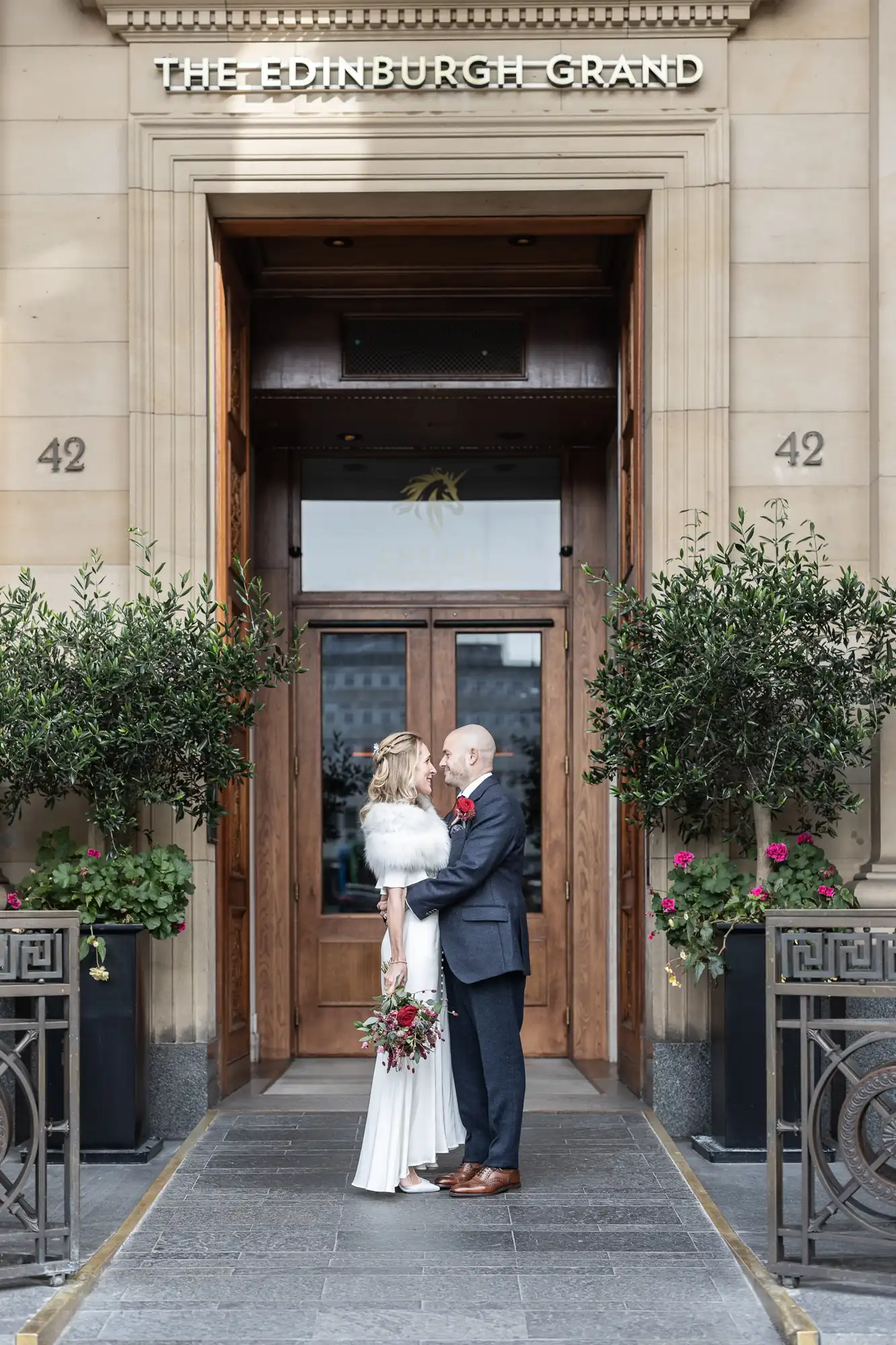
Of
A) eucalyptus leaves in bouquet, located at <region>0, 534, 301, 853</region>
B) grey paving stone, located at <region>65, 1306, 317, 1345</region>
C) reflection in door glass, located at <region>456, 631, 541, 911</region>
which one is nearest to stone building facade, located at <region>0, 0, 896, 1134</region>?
eucalyptus leaves in bouquet, located at <region>0, 534, 301, 853</region>

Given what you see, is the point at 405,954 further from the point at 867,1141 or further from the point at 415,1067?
the point at 867,1141

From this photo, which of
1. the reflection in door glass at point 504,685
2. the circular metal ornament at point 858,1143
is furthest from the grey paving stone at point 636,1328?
the reflection in door glass at point 504,685

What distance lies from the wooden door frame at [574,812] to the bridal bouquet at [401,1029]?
380cm

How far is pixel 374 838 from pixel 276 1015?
4.00m

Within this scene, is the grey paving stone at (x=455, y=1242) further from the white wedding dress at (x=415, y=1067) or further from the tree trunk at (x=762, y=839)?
the tree trunk at (x=762, y=839)

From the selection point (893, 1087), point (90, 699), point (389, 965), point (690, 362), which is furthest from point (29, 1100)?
point (690, 362)

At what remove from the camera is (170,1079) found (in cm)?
780

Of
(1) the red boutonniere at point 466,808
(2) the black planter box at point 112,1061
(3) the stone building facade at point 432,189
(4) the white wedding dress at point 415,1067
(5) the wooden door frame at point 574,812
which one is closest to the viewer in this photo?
(4) the white wedding dress at point 415,1067

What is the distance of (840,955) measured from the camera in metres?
5.22

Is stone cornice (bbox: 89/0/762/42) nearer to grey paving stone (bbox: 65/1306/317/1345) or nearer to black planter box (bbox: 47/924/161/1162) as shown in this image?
black planter box (bbox: 47/924/161/1162)

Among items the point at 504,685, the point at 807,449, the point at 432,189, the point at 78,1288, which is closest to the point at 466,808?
the point at 78,1288

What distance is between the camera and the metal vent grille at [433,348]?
31.7 ft

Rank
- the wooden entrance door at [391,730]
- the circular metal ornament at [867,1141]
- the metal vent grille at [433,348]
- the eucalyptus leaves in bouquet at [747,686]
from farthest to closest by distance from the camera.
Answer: the wooden entrance door at [391,730], the metal vent grille at [433,348], the eucalyptus leaves in bouquet at [747,686], the circular metal ornament at [867,1141]

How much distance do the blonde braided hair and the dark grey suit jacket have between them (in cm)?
30
